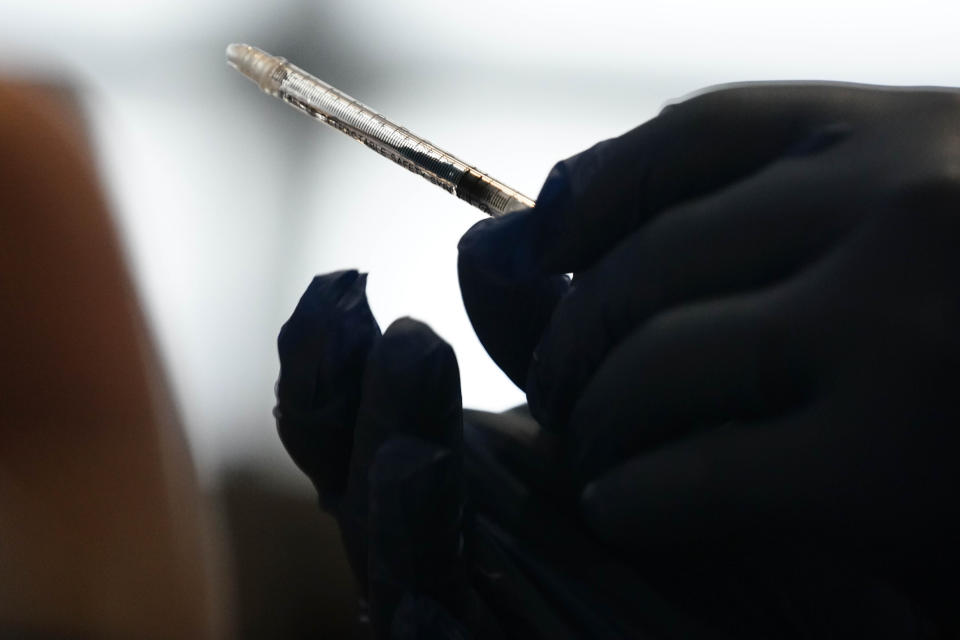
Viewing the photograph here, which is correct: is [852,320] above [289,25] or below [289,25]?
below

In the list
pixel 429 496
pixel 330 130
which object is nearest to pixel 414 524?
pixel 429 496

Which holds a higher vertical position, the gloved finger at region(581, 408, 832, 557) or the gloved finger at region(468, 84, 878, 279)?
the gloved finger at region(468, 84, 878, 279)

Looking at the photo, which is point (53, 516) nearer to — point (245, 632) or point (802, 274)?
point (245, 632)

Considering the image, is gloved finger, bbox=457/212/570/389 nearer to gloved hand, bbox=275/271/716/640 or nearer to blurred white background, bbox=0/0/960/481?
gloved hand, bbox=275/271/716/640

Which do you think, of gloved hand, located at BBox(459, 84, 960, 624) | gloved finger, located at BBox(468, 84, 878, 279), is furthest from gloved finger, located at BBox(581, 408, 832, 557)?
gloved finger, located at BBox(468, 84, 878, 279)

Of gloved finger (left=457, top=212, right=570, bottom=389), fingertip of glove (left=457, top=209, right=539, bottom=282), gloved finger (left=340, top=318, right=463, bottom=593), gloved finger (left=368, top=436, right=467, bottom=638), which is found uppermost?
fingertip of glove (left=457, top=209, right=539, bottom=282)

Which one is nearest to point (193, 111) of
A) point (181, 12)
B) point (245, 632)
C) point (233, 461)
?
point (181, 12)

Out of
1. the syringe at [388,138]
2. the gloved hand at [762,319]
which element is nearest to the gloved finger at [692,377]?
the gloved hand at [762,319]

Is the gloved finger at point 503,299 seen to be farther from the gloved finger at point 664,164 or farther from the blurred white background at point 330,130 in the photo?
the blurred white background at point 330,130
